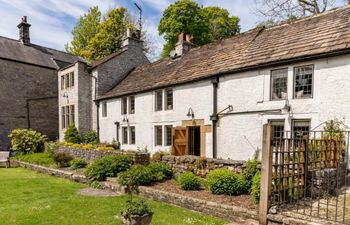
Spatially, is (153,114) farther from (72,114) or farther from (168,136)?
(72,114)

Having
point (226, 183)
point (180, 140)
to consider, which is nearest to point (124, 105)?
point (180, 140)

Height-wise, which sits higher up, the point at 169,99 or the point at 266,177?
the point at 169,99

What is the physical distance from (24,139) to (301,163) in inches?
846

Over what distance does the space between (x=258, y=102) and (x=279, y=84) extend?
46.5 inches

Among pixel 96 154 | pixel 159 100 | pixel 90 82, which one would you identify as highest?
pixel 90 82

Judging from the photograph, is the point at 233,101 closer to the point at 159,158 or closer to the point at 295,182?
the point at 159,158

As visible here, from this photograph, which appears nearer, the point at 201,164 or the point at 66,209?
the point at 66,209

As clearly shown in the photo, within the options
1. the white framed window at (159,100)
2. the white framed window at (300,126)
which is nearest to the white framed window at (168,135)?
the white framed window at (159,100)

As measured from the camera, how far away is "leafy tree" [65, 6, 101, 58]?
4006 cm

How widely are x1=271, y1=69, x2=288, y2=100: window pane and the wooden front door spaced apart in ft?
17.7

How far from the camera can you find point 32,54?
26797 millimetres

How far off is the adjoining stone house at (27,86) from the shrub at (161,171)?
18.7 m

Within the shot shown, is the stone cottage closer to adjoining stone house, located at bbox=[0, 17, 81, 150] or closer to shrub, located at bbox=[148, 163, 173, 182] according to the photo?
→ shrub, located at bbox=[148, 163, 173, 182]

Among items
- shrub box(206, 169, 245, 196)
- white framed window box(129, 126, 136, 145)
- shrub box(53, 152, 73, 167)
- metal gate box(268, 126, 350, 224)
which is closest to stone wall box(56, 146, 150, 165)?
shrub box(53, 152, 73, 167)
